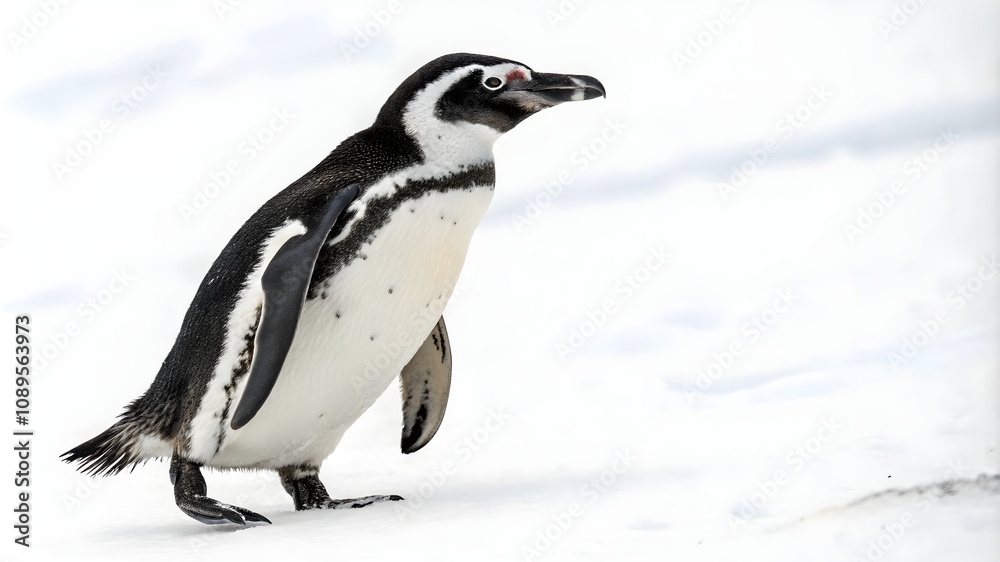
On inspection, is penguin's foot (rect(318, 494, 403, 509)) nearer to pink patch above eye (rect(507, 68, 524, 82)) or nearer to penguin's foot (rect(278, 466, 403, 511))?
penguin's foot (rect(278, 466, 403, 511))

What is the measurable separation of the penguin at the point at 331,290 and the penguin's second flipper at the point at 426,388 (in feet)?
1.07

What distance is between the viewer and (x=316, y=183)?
2.67 meters

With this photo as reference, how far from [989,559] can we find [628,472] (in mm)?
1039

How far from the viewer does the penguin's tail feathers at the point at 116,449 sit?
2.83m

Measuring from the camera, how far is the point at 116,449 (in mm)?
2854

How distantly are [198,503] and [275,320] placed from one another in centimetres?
55

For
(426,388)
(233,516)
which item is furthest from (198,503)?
(426,388)

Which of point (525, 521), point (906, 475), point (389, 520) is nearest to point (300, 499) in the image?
point (389, 520)

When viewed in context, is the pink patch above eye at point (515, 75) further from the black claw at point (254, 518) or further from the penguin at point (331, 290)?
the black claw at point (254, 518)

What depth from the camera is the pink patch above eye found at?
2.74m

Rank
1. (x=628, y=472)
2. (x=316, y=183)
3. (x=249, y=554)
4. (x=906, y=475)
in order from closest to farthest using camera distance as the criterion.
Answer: (x=249, y=554)
(x=906, y=475)
(x=316, y=183)
(x=628, y=472)

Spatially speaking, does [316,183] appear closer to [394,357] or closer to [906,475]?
[394,357]

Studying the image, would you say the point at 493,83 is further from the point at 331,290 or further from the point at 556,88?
the point at 331,290

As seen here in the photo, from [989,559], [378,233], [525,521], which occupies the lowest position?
[989,559]
